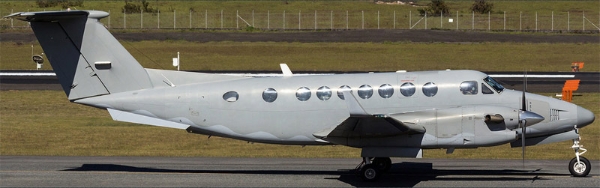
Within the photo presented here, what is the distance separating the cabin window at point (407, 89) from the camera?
60.4 feet

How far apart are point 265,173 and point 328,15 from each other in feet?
211

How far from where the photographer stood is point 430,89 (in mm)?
18391

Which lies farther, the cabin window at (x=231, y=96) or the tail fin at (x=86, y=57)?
the cabin window at (x=231, y=96)

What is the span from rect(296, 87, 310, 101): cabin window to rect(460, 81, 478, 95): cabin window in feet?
11.4

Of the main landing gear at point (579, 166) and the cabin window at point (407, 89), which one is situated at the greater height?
the cabin window at point (407, 89)

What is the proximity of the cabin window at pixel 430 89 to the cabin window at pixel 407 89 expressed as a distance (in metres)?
0.25

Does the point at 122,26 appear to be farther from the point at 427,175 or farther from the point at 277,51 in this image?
the point at 427,175

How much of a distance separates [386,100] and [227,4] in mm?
77532

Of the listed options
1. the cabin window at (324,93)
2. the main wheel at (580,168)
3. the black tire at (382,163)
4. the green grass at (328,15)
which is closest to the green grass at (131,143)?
the black tire at (382,163)

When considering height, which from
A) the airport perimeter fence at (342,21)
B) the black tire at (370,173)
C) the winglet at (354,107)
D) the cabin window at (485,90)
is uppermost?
the airport perimeter fence at (342,21)

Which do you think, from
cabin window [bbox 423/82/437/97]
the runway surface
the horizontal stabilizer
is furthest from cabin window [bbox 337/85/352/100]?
the horizontal stabilizer

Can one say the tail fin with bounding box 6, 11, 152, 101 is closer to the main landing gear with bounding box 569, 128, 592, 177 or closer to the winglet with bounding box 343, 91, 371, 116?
the winglet with bounding box 343, 91, 371, 116

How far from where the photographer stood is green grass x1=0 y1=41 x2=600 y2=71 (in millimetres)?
50406

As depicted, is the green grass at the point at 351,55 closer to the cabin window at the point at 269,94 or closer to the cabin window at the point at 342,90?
the cabin window at the point at 269,94
